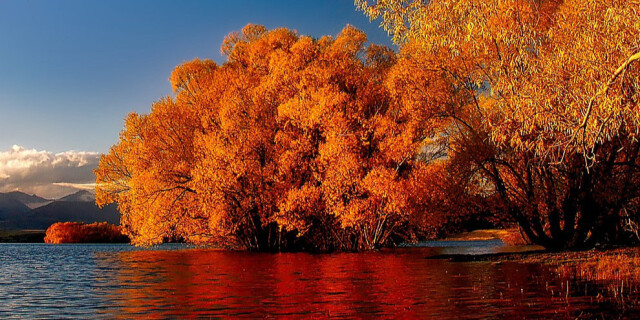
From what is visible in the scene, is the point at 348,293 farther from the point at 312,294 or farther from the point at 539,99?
the point at 539,99

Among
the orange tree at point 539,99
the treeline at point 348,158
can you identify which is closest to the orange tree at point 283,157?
the treeline at point 348,158

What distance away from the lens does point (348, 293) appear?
18.6m

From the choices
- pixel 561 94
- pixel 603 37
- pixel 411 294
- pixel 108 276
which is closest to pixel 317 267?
pixel 108 276

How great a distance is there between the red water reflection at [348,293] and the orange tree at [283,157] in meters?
13.8

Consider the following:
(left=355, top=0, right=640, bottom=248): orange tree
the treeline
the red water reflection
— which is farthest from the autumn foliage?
the red water reflection

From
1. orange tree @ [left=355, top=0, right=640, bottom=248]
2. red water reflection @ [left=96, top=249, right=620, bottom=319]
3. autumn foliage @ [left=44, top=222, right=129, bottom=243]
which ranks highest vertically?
orange tree @ [left=355, top=0, right=640, bottom=248]

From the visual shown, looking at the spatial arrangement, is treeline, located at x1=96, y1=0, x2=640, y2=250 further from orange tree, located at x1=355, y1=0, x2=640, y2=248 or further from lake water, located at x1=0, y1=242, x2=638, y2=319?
lake water, located at x1=0, y1=242, x2=638, y2=319

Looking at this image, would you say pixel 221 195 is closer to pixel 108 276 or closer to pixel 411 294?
pixel 108 276

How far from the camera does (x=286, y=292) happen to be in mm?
19250

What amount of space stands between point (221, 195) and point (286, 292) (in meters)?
25.8

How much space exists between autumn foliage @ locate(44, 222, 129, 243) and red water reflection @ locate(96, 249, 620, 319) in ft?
262

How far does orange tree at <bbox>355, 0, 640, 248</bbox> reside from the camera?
19156 millimetres

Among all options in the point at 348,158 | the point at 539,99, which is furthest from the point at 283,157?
the point at 539,99

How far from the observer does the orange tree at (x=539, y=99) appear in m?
19.2
